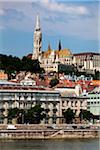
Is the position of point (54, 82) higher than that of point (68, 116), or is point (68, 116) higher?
point (54, 82)

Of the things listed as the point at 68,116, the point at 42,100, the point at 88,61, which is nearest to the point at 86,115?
the point at 68,116

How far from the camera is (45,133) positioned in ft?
32.6

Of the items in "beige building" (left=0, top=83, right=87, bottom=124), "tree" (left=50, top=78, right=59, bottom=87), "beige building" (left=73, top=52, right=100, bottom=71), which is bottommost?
"beige building" (left=0, top=83, right=87, bottom=124)

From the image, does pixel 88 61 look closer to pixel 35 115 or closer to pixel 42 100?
pixel 42 100

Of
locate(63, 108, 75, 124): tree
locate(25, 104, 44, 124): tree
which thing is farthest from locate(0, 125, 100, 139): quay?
locate(63, 108, 75, 124): tree

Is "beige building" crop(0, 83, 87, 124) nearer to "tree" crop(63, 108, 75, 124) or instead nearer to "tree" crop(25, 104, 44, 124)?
"tree" crop(63, 108, 75, 124)

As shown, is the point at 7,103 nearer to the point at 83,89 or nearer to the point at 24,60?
the point at 83,89

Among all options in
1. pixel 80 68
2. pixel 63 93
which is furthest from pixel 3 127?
pixel 80 68

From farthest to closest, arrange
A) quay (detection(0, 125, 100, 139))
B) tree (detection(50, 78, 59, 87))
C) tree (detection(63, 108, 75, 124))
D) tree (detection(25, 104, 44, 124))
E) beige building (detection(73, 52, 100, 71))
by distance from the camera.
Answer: beige building (detection(73, 52, 100, 71)) < tree (detection(50, 78, 59, 87)) < tree (detection(63, 108, 75, 124)) < tree (detection(25, 104, 44, 124)) < quay (detection(0, 125, 100, 139))

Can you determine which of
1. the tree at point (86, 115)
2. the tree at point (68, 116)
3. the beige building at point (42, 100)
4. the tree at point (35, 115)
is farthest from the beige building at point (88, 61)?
the tree at point (35, 115)

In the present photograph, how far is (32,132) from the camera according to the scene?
9.85 metres

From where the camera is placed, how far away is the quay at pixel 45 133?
9594 millimetres

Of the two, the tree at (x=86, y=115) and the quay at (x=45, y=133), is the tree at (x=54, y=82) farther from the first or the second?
the quay at (x=45, y=133)

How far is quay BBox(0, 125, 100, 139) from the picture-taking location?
9594mm
